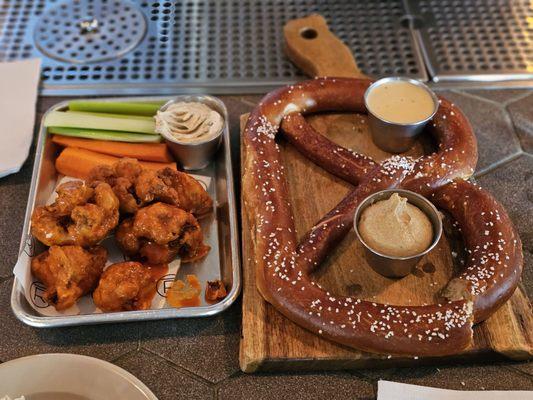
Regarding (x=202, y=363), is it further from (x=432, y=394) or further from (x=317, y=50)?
(x=317, y=50)

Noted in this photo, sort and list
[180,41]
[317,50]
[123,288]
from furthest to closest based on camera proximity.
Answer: [180,41], [317,50], [123,288]

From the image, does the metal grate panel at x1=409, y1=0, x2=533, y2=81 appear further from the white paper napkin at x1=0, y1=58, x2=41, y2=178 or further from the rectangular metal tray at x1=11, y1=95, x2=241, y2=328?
the white paper napkin at x1=0, y1=58, x2=41, y2=178

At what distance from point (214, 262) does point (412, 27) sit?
160 cm

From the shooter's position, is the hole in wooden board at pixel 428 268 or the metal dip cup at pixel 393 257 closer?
the metal dip cup at pixel 393 257

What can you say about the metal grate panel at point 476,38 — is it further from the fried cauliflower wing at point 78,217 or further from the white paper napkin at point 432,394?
the fried cauliflower wing at point 78,217

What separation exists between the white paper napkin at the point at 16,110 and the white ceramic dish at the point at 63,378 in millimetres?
838

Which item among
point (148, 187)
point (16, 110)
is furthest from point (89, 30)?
point (148, 187)

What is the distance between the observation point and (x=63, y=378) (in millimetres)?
1436

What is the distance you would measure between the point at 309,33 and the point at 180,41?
1.98 ft

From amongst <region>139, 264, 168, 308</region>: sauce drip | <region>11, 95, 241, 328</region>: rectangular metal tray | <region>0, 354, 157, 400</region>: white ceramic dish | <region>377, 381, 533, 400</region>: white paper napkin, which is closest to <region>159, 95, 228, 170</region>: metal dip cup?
<region>11, 95, 241, 328</region>: rectangular metal tray

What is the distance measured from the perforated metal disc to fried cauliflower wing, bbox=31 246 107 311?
45.2 inches

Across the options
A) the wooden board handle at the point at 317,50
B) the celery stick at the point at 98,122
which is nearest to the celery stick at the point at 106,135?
the celery stick at the point at 98,122

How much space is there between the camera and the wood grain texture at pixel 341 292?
1505 mm

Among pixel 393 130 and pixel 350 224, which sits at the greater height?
pixel 393 130
